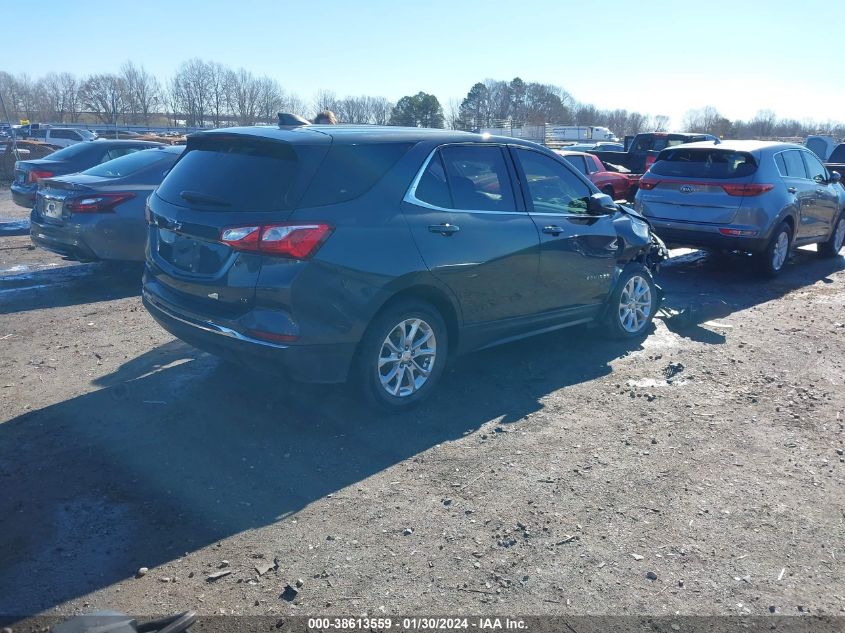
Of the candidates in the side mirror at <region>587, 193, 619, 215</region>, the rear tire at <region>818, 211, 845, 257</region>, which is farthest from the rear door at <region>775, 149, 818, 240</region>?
the side mirror at <region>587, 193, 619, 215</region>

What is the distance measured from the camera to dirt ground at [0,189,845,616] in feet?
10.8

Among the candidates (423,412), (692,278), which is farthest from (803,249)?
(423,412)

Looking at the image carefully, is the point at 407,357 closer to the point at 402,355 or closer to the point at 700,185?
the point at 402,355

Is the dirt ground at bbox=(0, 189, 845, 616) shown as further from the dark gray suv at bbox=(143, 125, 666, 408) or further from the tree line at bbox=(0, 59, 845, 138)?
the tree line at bbox=(0, 59, 845, 138)

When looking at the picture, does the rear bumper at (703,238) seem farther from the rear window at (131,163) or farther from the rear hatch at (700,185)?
the rear window at (131,163)

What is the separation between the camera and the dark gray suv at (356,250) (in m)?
4.51

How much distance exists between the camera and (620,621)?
3.13 m

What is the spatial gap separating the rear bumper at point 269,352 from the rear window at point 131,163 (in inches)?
195

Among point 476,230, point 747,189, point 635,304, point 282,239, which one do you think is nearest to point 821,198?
point 747,189

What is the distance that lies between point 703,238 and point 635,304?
12.4 feet

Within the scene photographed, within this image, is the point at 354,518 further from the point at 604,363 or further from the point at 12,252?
the point at 12,252

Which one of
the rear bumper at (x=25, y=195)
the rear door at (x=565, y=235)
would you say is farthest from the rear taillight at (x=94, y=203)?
the rear door at (x=565, y=235)

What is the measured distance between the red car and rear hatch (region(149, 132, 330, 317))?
13.5 m

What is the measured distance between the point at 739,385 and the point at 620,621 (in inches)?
138
